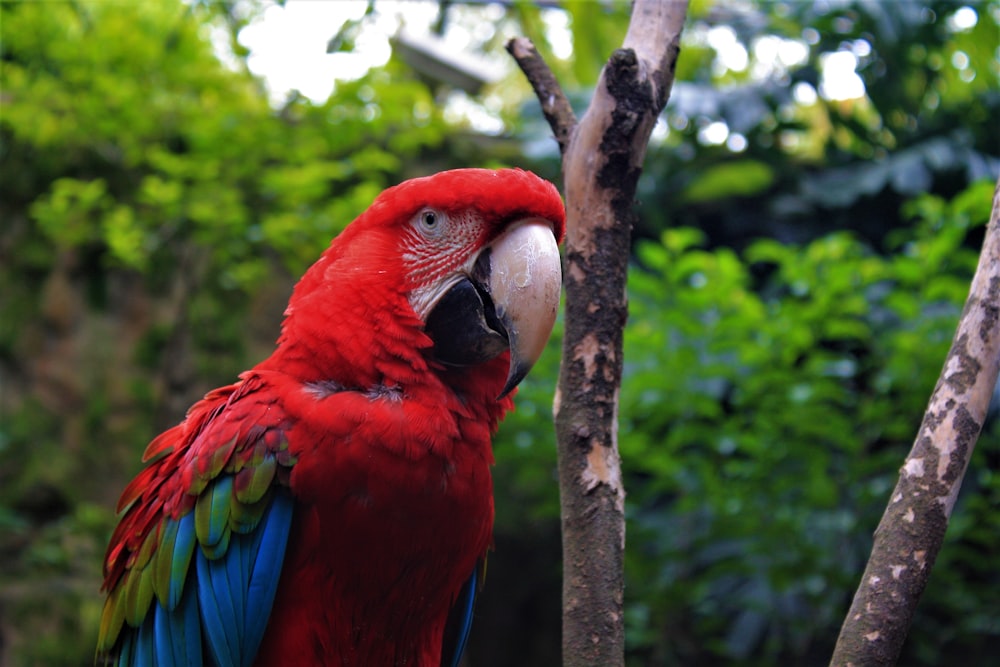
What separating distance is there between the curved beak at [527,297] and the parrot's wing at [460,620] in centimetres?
55

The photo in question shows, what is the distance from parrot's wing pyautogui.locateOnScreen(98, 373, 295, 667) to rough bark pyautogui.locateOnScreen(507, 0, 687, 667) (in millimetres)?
435

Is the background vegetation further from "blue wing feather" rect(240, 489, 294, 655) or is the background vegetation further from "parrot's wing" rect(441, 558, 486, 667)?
"blue wing feather" rect(240, 489, 294, 655)

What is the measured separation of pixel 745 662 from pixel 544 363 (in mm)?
1383

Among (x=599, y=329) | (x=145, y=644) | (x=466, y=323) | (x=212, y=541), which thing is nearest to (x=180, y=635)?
(x=145, y=644)

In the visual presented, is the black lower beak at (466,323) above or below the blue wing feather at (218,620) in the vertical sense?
above

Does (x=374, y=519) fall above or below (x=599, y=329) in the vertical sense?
below

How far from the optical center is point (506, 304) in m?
1.23

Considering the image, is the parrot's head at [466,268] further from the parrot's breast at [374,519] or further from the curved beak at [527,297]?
the parrot's breast at [374,519]

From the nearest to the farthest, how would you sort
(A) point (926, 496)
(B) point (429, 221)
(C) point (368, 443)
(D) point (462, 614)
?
(A) point (926, 496), (C) point (368, 443), (B) point (429, 221), (D) point (462, 614)

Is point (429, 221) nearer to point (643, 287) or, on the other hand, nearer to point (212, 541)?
point (212, 541)

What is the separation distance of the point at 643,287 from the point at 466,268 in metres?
1.40

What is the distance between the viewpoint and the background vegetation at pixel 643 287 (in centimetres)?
261

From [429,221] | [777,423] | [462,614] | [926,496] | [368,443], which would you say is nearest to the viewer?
[926,496]

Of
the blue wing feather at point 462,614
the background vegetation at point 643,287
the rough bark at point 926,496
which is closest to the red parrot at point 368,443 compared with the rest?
the blue wing feather at point 462,614
